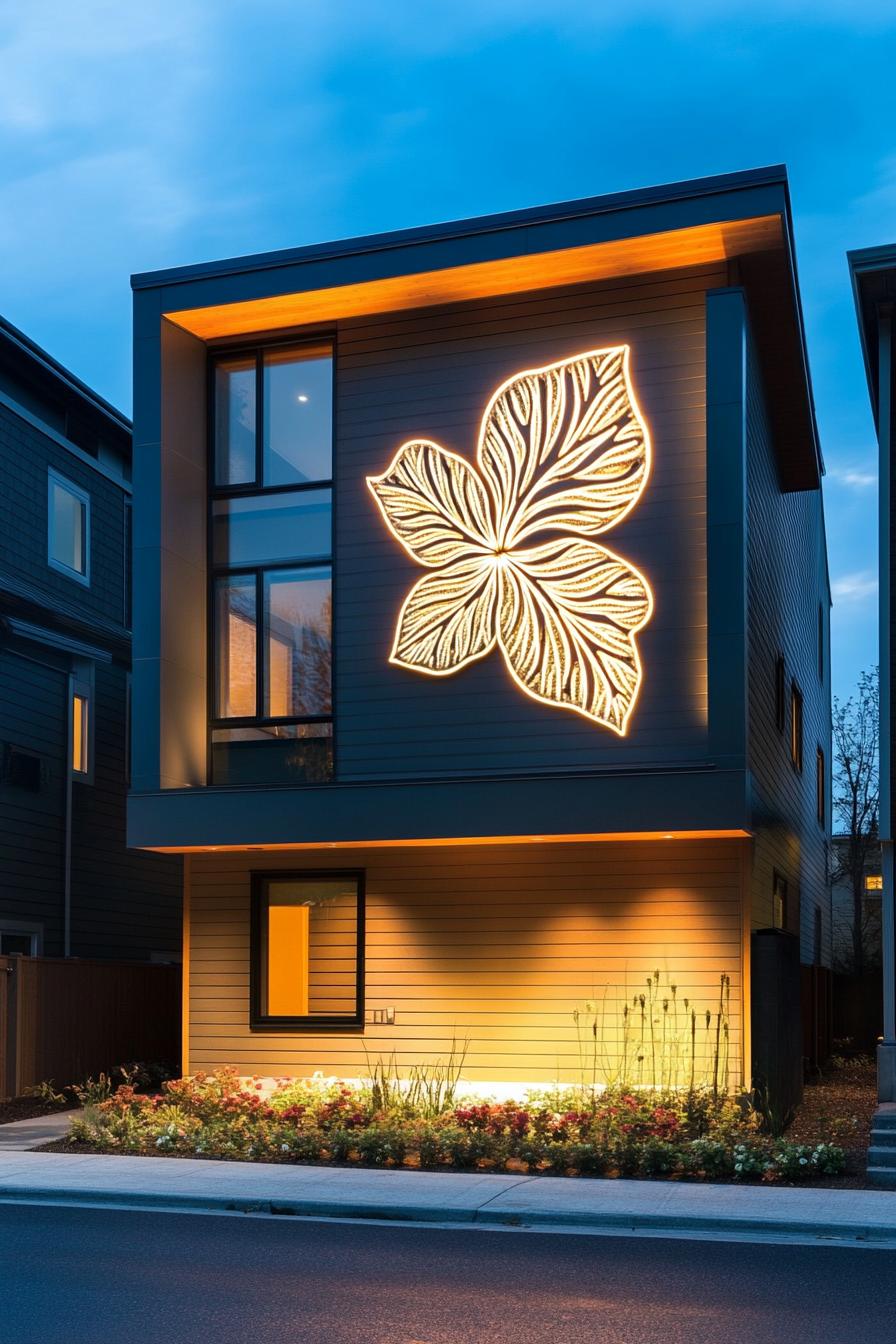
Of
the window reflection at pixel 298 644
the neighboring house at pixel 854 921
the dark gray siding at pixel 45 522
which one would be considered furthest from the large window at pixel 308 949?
the neighboring house at pixel 854 921

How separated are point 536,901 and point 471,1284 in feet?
24.2

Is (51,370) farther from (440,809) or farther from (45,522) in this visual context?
(440,809)

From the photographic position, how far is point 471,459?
1655cm

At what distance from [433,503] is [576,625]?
2126mm

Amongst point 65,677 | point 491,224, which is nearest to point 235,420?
point 491,224

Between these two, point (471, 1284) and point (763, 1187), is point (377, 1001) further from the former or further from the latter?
point (471, 1284)

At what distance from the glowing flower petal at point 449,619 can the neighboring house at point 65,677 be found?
23.1 feet

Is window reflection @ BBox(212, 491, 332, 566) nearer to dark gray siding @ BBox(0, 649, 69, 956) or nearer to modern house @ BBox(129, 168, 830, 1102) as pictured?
modern house @ BBox(129, 168, 830, 1102)

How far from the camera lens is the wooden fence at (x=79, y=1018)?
56.2 feet

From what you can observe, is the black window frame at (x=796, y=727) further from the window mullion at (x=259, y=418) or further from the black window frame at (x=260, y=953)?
the window mullion at (x=259, y=418)

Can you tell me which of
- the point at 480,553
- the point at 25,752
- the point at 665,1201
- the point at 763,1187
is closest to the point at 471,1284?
the point at 665,1201

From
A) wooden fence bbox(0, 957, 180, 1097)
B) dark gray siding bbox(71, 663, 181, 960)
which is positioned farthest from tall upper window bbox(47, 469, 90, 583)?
wooden fence bbox(0, 957, 180, 1097)

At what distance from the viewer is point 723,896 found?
1515 cm

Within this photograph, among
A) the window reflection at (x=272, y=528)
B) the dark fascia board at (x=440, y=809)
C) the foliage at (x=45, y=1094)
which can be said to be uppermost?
the window reflection at (x=272, y=528)
